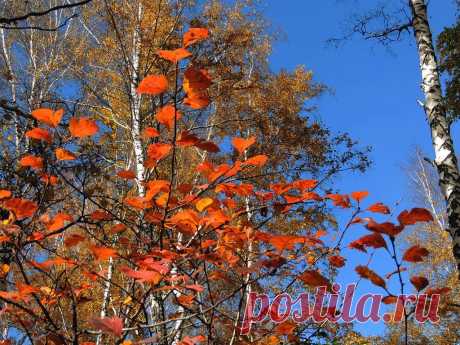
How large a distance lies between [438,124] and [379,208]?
238cm

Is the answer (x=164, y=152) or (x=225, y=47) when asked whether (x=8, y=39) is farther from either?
(x=164, y=152)

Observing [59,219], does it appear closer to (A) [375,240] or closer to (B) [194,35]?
(B) [194,35]

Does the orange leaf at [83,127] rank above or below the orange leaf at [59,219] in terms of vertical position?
above

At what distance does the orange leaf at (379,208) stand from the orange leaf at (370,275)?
1.04ft

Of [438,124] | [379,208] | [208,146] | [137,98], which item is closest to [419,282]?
[379,208]

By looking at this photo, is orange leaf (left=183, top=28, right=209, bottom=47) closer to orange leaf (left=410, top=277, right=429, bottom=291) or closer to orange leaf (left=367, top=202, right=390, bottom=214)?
orange leaf (left=367, top=202, right=390, bottom=214)

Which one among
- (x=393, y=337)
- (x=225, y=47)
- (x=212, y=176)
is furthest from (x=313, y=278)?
(x=393, y=337)

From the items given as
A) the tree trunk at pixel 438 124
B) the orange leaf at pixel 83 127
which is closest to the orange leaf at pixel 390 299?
the orange leaf at pixel 83 127

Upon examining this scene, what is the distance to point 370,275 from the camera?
1.17 m

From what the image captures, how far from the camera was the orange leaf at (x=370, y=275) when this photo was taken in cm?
116

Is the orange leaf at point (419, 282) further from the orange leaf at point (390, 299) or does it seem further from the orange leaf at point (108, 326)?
the orange leaf at point (108, 326)

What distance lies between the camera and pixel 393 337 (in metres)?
13.0

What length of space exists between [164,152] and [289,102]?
8.30 meters

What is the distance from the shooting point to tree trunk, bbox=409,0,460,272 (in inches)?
120
